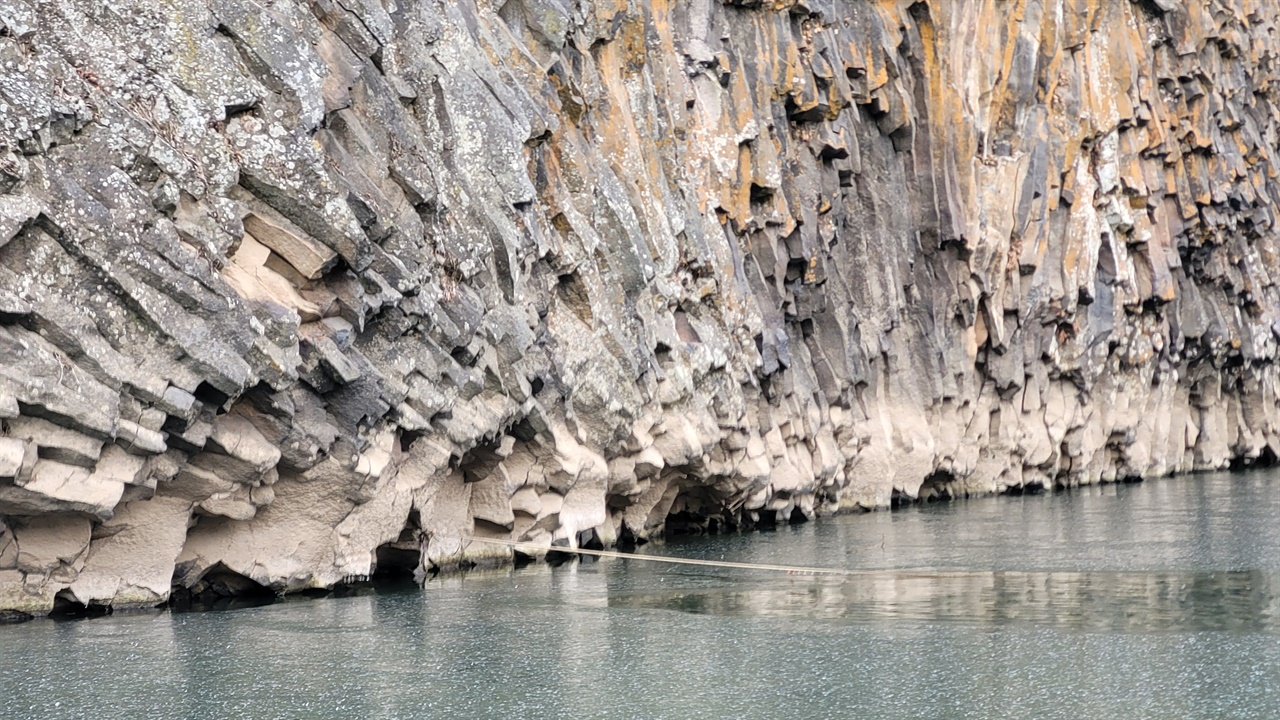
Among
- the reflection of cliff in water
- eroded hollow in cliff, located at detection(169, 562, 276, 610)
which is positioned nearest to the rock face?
eroded hollow in cliff, located at detection(169, 562, 276, 610)

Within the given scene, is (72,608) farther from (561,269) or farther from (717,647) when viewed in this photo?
(561,269)

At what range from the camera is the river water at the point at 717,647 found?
37.6 ft

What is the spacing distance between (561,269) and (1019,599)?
899 cm

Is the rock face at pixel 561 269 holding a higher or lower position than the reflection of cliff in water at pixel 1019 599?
higher

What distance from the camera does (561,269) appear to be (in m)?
22.8

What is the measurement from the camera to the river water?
37.6 feet

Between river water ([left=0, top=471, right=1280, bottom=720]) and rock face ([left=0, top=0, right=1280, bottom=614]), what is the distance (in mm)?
1489

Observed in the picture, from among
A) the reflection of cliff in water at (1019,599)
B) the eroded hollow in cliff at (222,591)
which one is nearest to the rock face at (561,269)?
the eroded hollow in cliff at (222,591)

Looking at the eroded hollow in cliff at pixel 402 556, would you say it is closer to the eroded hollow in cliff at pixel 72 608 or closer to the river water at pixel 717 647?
the river water at pixel 717 647

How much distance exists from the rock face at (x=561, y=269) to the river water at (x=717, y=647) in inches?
58.6

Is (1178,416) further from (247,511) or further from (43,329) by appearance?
(43,329)

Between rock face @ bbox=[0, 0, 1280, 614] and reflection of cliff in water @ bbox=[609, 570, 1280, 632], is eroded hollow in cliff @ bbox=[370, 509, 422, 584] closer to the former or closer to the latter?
rock face @ bbox=[0, 0, 1280, 614]

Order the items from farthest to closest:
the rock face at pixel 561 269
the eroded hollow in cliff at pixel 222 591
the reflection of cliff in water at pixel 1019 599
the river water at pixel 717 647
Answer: the eroded hollow in cliff at pixel 222 591 < the reflection of cliff in water at pixel 1019 599 < the rock face at pixel 561 269 < the river water at pixel 717 647

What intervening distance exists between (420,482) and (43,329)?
661 cm
